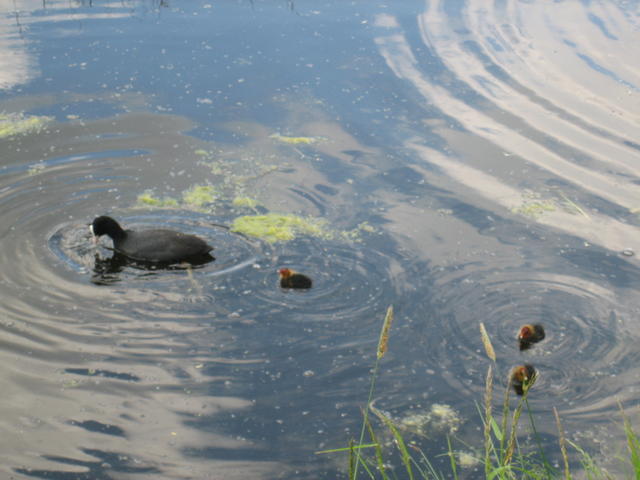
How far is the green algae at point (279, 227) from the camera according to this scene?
22.3ft

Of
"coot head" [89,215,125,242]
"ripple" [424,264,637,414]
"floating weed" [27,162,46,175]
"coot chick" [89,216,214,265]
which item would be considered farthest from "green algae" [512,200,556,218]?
"floating weed" [27,162,46,175]

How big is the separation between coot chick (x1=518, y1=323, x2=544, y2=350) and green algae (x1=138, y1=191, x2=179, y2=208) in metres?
3.41

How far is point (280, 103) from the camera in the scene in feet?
32.3

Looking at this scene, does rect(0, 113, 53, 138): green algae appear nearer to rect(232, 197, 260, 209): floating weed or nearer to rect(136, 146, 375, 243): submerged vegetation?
rect(136, 146, 375, 243): submerged vegetation

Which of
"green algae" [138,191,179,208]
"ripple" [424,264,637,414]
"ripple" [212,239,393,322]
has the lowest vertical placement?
"ripple" [424,264,637,414]

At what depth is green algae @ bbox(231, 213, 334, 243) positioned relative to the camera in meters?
6.79

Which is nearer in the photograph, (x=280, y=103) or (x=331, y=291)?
(x=331, y=291)

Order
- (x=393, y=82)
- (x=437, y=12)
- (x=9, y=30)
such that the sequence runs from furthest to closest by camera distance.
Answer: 1. (x=437, y=12)
2. (x=9, y=30)
3. (x=393, y=82)

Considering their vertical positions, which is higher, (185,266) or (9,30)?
(9,30)

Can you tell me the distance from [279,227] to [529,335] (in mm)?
2435

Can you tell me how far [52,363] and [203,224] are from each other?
2165mm

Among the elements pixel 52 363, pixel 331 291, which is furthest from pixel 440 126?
pixel 52 363

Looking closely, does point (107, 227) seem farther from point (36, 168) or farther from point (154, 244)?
point (36, 168)

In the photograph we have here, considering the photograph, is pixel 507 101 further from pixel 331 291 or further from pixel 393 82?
pixel 331 291
